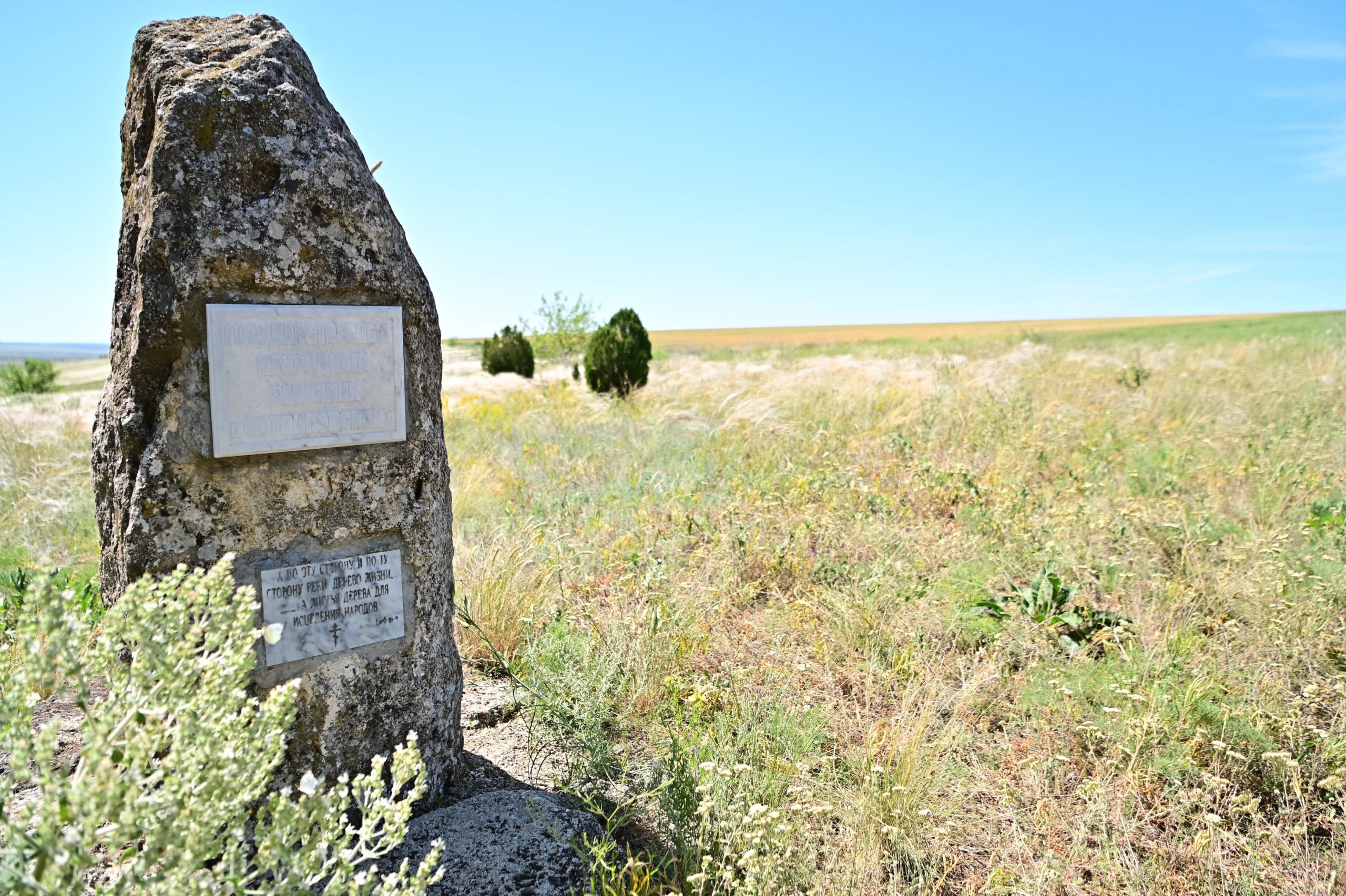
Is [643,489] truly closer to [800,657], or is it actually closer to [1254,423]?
[800,657]

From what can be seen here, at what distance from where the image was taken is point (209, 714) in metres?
1.56

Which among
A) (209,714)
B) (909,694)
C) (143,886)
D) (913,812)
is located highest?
(209,714)

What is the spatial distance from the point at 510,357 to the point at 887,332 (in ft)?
183

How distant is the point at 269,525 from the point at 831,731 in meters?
2.14

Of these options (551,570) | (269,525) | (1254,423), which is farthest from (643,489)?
(1254,423)

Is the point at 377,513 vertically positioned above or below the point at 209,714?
above

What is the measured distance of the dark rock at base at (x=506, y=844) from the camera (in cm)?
228

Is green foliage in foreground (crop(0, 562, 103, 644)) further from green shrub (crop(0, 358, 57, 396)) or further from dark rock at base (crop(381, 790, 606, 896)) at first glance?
green shrub (crop(0, 358, 57, 396))

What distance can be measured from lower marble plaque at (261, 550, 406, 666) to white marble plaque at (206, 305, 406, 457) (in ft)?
1.36

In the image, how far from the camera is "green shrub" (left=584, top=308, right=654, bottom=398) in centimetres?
1371

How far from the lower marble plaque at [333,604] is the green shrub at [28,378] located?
21223 mm

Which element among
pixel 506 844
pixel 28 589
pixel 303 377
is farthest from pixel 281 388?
pixel 28 589

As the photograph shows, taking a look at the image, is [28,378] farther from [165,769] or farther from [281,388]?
[165,769]

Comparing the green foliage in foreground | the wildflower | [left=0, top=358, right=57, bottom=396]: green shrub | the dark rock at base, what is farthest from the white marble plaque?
[left=0, top=358, right=57, bottom=396]: green shrub
